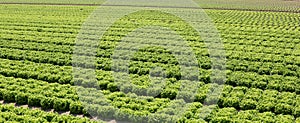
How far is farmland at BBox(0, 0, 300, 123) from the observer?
1365 cm

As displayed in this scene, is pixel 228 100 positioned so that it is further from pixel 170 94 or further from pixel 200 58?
pixel 200 58

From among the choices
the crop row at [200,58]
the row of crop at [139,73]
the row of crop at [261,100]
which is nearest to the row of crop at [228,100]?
the row of crop at [261,100]

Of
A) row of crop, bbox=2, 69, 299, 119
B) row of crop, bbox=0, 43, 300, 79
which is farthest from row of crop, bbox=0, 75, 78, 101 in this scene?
row of crop, bbox=0, 43, 300, 79

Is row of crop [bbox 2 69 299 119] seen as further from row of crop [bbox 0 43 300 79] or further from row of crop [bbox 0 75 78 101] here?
row of crop [bbox 0 43 300 79]

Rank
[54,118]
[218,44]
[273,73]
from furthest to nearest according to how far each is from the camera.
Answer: [218,44], [273,73], [54,118]

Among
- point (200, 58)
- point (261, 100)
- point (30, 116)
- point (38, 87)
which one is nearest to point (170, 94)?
point (261, 100)

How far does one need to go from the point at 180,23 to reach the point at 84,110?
20306 mm

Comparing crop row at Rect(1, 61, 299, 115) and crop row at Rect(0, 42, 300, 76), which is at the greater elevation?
crop row at Rect(0, 42, 300, 76)

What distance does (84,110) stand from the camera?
14.0m

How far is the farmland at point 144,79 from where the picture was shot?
13.6 m

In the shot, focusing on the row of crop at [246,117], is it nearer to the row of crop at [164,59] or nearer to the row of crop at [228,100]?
the row of crop at [228,100]

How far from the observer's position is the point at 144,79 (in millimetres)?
17234

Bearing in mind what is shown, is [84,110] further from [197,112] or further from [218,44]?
[218,44]

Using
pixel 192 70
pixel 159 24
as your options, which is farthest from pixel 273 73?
pixel 159 24
